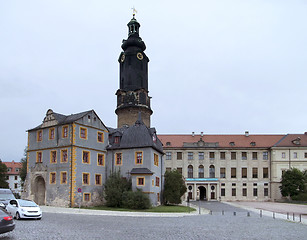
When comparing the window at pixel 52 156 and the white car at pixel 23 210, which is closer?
the white car at pixel 23 210

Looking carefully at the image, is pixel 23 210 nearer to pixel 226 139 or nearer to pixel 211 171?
pixel 211 171

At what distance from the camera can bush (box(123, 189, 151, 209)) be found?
36406 millimetres

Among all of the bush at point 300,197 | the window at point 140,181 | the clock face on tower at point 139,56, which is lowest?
the bush at point 300,197

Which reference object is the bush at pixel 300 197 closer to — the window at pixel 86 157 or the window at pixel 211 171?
the window at pixel 211 171

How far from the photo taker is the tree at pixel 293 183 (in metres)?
65.6

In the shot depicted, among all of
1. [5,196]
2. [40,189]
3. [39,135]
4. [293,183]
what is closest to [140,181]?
[40,189]

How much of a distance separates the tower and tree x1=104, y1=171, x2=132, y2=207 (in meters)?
22.4

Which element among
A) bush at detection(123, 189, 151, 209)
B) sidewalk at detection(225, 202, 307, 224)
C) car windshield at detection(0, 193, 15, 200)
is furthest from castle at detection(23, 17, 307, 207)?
sidewalk at detection(225, 202, 307, 224)

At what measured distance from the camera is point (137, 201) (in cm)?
3647

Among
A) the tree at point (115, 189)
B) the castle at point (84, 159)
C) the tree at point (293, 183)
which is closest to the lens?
→ the tree at point (115, 189)

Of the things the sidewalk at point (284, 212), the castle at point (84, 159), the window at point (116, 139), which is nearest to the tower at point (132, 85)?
the castle at point (84, 159)

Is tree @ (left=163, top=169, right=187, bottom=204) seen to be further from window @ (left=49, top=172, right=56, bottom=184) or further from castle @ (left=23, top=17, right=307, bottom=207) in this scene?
window @ (left=49, top=172, right=56, bottom=184)

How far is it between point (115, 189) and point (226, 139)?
1666 inches

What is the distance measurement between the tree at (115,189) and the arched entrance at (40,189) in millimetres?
7842
